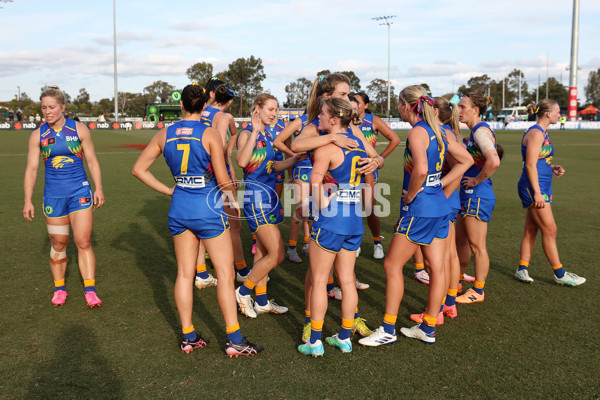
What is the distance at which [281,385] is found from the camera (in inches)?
133

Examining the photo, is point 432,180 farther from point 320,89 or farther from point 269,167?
point 269,167

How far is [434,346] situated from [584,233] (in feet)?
16.8

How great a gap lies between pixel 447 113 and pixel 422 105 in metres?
0.62

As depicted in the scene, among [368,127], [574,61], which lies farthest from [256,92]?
[368,127]

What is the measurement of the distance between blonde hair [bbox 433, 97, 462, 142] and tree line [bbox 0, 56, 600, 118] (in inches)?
2799

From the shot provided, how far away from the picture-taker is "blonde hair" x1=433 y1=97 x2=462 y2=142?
13.9 ft

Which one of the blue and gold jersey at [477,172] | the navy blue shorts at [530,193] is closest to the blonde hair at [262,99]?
the blue and gold jersey at [477,172]

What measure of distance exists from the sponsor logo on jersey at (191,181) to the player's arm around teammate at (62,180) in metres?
1.72

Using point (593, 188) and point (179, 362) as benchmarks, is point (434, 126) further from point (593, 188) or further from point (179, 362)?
point (593, 188)

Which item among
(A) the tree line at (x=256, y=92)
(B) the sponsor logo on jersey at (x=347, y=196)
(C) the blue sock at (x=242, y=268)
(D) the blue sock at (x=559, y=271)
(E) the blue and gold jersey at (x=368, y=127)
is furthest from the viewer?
(A) the tree line at (x=256, y=92)

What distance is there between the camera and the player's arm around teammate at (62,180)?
4699mm

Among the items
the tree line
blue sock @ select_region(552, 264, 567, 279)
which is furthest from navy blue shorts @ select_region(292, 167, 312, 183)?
the tree line

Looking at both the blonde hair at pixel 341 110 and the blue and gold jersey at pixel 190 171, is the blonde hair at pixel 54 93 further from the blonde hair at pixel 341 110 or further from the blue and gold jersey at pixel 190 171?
the blonde hair at pixel 341 110

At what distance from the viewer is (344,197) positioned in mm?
3613
